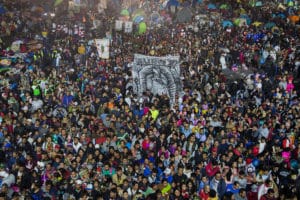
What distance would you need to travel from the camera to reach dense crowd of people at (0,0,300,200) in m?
9.81

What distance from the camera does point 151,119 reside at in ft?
40.7

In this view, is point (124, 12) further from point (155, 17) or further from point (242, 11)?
point (242, 11)

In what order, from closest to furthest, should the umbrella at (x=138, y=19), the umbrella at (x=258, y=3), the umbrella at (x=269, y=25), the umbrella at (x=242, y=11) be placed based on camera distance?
the umbrella at (x=138, y=19)
the umbrella at (x=269, y=25)
the umbrella at (x=242, y=11)
the umbrella at (x=258, y=3)

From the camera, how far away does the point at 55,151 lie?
10703 millimetres

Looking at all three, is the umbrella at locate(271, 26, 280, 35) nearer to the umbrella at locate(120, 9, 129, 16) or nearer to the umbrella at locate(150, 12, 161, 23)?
the umbrella at locate(150, 12, 161, 23)

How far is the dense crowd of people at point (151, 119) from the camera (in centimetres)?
981

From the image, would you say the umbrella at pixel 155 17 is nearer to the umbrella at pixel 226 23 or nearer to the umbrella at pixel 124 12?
the umbrella at pixel 124 12

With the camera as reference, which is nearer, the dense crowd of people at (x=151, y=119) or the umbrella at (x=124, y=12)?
the dense crowd of people at (x=151, y=119)

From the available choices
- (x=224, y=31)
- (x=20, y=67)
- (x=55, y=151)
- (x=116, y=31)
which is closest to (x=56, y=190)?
(x=55, y=151)

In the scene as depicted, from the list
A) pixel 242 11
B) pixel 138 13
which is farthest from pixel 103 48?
pixel 242 11

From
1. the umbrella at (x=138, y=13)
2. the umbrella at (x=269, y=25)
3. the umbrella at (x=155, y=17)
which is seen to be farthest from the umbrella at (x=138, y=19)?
the umbrella at (x=269, y=25)

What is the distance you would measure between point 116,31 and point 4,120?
858 cm

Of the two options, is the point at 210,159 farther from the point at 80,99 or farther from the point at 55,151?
the point at 80,99

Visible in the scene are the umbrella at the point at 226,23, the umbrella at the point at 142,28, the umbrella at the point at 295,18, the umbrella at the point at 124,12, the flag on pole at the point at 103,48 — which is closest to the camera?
the flag on pole at the point at 103,48
